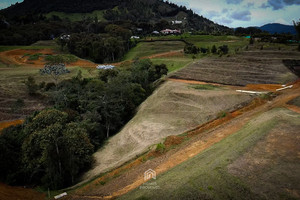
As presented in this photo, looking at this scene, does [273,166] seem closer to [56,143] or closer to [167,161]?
[167,161]

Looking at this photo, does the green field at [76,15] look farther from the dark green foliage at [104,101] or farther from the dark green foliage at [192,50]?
the dark green foliage at [104,101]

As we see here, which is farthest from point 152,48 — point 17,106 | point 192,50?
point 17,106

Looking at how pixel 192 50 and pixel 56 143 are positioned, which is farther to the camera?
pixel 192 50

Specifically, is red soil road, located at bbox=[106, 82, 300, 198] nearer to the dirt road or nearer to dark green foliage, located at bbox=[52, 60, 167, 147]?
the dirt road

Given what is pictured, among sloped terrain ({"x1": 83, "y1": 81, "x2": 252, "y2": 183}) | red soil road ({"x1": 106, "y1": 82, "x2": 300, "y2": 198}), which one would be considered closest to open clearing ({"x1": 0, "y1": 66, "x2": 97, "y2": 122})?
sloped terrain ({"x1": 83, "y1": 81, "x2": 252, "y2": 183})

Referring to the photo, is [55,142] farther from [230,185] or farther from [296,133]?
[296,133]

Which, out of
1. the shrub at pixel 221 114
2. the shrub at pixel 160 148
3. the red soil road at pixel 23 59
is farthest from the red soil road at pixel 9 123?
the red soil road at pixel 23 59
